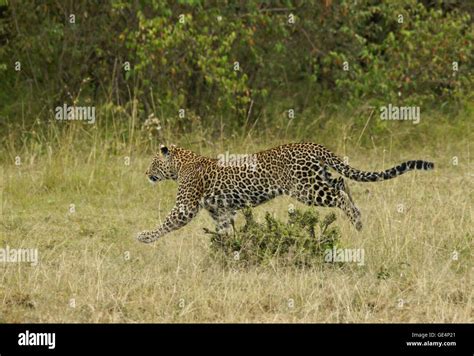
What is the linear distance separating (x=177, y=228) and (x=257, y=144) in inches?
Answer: 166

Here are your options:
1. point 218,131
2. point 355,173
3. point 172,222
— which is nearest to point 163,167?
point 172,222

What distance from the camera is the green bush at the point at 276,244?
8289 millimetres

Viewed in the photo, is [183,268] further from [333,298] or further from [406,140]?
[406,140]

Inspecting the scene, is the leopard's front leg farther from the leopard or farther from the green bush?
the green bush

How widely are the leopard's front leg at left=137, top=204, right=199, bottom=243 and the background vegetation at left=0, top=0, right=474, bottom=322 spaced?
0.10 metres

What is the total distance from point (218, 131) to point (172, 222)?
16.5ft

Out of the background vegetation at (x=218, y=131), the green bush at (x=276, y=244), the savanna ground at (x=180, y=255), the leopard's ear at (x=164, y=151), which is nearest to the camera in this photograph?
the savanna ground at (x=180, y=255)

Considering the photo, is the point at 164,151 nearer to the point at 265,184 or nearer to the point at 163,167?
the point at 163,167

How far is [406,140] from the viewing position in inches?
553

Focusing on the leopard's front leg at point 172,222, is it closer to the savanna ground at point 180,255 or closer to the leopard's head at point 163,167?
the savanna ground at point 180,255

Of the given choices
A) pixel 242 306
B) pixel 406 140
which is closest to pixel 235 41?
pixel 406 140

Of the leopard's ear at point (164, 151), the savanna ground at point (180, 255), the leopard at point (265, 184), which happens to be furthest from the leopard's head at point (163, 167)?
the savanna ground at point (180, 255)

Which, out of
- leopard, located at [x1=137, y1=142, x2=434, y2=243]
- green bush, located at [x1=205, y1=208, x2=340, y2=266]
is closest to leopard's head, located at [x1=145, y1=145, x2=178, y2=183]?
leopard, located at [x1=137, y1=142, x2=434, y2=243]

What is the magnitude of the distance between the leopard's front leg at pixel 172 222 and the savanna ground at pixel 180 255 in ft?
0.28
